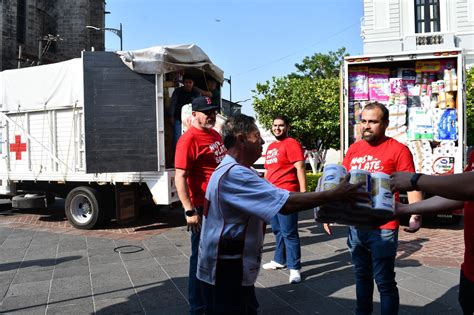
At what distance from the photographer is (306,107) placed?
21.4 meters

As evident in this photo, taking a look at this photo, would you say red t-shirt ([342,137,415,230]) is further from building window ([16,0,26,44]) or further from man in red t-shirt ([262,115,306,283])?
building window ([16,0,26,44])

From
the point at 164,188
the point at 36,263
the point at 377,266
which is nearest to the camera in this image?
the point at 377,266

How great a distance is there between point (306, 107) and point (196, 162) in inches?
707

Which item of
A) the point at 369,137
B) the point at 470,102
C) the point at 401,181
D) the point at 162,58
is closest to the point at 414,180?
the point at 401,181

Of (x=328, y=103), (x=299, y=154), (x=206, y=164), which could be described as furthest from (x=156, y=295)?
(x=328, y=103)

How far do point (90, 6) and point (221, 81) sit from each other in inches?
1365

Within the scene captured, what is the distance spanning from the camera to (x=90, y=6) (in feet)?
129

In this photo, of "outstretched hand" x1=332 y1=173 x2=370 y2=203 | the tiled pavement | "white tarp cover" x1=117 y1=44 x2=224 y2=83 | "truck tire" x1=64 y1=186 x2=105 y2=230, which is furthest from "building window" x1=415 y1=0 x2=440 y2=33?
"outstretched hand" x1=332 y1=173 x2=370 y2=203

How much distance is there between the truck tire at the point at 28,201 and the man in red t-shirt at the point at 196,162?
6.63 meters

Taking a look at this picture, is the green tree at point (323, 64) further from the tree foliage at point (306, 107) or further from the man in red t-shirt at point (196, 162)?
the man in red t-shirt at point (196, 162)

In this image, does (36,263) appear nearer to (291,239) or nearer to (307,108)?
(291,239)

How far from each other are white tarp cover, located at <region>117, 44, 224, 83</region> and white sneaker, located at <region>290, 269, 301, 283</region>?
4.31 m

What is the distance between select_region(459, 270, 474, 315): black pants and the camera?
253 cm

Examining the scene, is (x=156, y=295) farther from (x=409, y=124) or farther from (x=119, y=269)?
(x=409, y=124)
